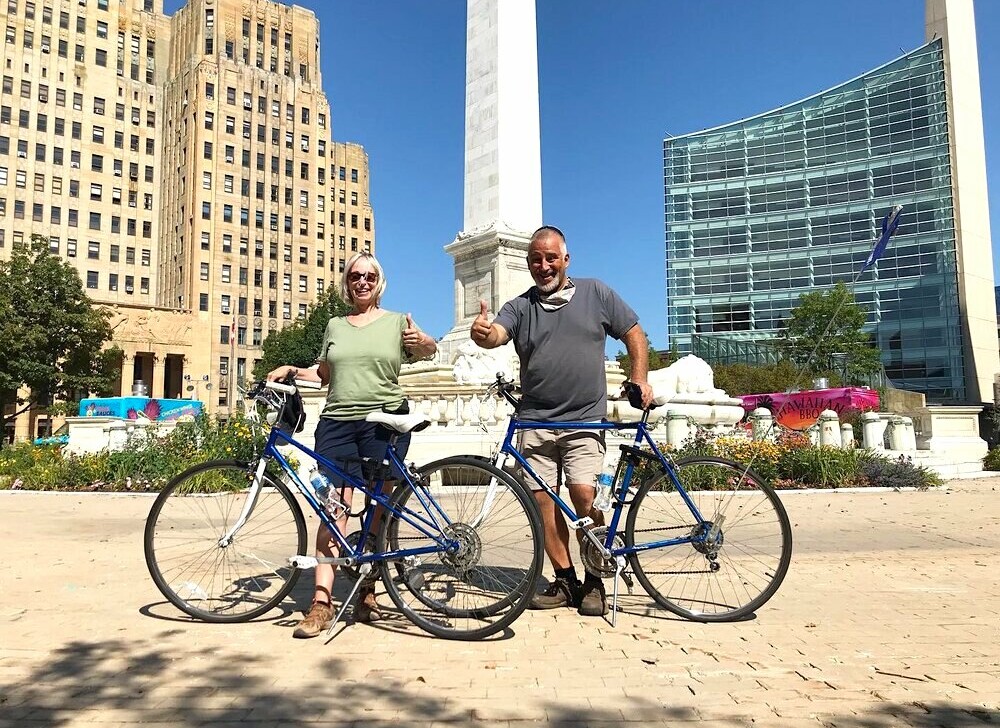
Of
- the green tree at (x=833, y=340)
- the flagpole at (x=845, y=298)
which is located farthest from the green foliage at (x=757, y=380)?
the green tree at (x=833, y=340)

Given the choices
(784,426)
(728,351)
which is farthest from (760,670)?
(728,351)

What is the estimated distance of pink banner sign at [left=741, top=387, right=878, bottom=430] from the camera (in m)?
17.9

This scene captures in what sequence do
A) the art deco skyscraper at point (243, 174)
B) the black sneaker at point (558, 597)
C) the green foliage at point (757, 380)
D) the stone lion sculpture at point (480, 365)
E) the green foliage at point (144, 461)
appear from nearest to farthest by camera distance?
the black sneaker at point (558, 597)
the green foliage at point (144, 461)
the stone lion sculpture at point (480, 365)
the green foliage at point (757, 380)
the art deco skyscraper at point (243, 174)

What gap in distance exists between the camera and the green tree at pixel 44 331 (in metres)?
44.5

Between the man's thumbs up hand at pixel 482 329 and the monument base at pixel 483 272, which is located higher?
the monument base at pixel 483 272

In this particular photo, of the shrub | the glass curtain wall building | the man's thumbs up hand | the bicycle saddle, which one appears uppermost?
the glass curtain wall building

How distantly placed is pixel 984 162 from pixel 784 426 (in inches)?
2345

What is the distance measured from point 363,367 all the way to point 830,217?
71012 mm

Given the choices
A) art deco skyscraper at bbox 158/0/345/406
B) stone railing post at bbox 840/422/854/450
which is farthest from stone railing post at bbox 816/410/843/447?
art deco skyscraper at bbox 158/0/345/406

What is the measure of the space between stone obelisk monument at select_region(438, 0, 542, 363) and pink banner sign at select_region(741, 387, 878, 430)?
7.70m

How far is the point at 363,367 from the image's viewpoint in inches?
182

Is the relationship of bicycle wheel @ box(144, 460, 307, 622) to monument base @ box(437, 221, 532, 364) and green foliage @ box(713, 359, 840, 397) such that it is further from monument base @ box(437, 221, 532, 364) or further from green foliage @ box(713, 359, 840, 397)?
green foliage @ box(713, 359, 840, 397)

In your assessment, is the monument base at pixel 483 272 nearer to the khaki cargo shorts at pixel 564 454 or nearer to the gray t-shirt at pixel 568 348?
the gray t-shirt at pixel 568 348

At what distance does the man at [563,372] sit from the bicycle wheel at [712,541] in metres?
0.35
